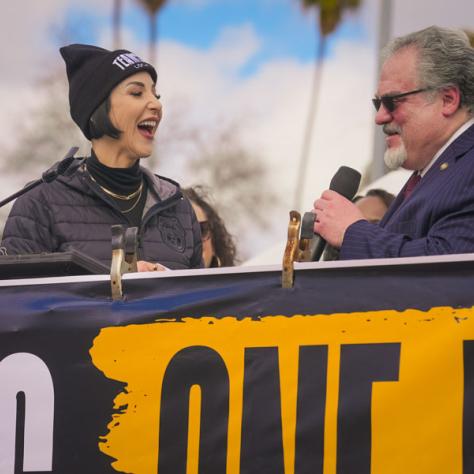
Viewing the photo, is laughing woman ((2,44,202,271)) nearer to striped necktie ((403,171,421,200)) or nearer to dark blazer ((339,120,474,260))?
striped necktie ((403,171,421,200))

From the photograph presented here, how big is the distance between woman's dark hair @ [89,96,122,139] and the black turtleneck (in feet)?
0.37

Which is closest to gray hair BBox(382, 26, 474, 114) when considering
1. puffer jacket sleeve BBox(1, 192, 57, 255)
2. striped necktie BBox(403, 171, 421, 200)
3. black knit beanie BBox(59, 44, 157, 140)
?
striped necktie BBox(403, 171, 421, 200)

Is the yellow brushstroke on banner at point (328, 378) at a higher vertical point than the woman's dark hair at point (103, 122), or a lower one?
lower

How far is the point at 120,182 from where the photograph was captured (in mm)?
4812

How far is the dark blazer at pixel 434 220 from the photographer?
372 centimetres

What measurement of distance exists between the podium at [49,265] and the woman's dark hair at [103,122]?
3.60ft

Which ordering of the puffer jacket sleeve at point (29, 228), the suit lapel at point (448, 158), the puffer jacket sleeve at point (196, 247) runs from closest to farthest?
the suit lapel at point (448, 158)
the puffer jacket sleeve at point (29, 228)
the puffer jacket sleeve at point (196, 247)

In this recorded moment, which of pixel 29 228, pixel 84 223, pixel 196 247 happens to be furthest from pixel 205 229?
pixel 29 228

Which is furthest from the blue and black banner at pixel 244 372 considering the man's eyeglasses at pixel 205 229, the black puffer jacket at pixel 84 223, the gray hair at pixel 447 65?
the man's eyeglasses at pixel 205 229

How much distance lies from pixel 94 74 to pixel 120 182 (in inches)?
16.5

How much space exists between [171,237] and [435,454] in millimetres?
1793

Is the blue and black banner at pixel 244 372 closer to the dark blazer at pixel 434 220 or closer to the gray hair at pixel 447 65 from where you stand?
the dark blazer at pixel 434 220

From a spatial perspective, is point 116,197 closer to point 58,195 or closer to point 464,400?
point 58,195

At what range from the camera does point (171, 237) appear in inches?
190
